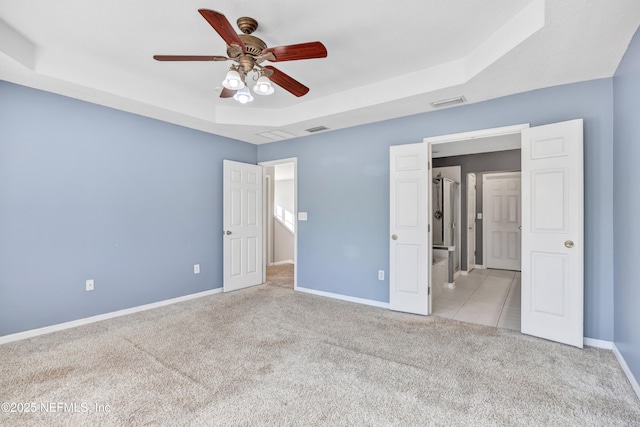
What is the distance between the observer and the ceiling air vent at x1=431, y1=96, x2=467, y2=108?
3223 mm

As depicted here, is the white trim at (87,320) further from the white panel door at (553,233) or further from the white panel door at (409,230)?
the white panel door at (553,233)

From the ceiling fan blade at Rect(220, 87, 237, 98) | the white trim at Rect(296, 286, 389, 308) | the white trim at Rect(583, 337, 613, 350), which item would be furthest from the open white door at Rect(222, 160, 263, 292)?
the white trim at Rect(583, 337, 613, 350)

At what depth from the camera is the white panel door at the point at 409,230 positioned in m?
3.55

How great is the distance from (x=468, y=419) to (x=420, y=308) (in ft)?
6.03

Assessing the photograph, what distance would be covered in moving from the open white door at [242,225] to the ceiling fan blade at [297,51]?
2.80m

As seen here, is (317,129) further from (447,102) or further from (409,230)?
(409,230)

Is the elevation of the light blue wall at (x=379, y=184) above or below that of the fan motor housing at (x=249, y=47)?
below

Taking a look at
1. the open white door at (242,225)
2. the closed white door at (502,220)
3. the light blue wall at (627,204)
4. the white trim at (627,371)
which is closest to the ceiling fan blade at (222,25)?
the light blue wall at (627,204)

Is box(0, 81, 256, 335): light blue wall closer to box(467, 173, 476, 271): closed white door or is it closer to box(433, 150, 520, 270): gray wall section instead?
box(433, 150, 520, 270): gray wall section

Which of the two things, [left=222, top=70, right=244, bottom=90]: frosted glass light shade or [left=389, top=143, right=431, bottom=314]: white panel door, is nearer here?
[left=222, top=70, right=244, bottom=90]: frosted glass light shade

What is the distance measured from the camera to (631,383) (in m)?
2.09

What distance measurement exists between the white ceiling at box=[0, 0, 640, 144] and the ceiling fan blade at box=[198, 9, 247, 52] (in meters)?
0.37


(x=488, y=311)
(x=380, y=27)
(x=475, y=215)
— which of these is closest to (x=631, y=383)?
(x=488, y=311)

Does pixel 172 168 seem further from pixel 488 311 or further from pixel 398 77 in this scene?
pixel 488 311
